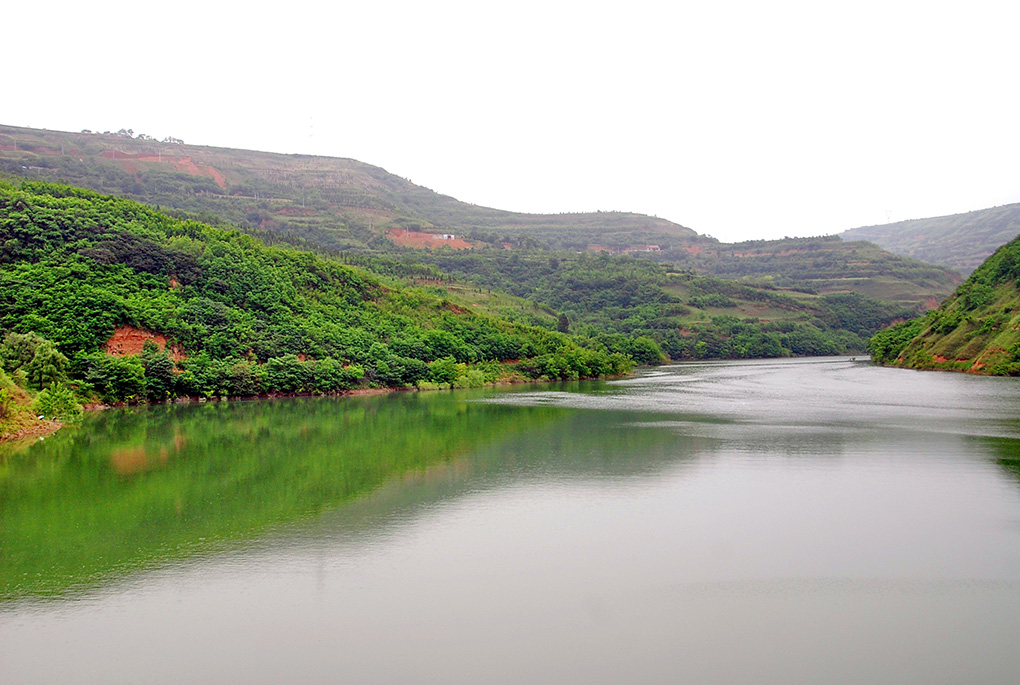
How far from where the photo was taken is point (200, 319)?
170ft

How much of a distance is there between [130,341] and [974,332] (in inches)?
2628

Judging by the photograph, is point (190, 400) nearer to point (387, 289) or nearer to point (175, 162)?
point (387, 289)

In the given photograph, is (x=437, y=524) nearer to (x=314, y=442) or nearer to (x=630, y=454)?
(x=630, y=454)

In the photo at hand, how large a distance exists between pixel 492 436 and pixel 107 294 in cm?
2782

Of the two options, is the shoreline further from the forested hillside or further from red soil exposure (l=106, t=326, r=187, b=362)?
red soil exposure (l=106, t=326, r=187, b=362)

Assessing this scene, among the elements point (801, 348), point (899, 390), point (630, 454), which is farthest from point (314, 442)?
point (801, 348)

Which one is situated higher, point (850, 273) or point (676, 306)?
point (850, 273)

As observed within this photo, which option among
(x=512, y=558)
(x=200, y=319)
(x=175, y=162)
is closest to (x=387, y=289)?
(x=200, y=319)

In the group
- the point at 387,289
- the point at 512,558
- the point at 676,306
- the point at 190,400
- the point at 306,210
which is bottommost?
the point at 512,558

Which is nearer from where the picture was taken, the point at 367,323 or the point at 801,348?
the point at 367,323

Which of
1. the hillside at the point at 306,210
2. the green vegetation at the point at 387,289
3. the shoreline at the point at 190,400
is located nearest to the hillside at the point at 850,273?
the hillside at the point at 306,210

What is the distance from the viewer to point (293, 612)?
12711mm

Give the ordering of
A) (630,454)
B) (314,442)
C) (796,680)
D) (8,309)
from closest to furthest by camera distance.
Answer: (796,680)
(630,454)
(314,442)
(8,309)

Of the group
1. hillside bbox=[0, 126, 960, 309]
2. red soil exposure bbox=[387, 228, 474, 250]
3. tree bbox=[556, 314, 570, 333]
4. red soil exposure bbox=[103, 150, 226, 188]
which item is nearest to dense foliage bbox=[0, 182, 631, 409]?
tree bbox=[556, 314, 570, 333]
